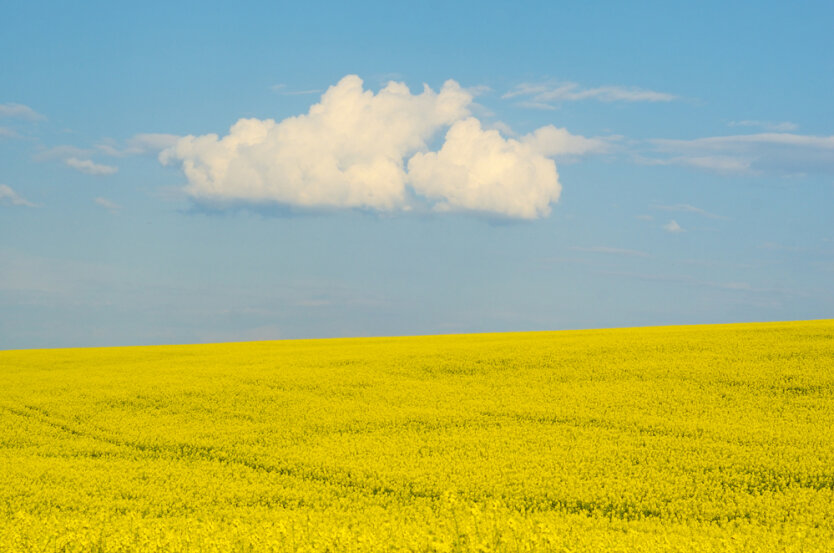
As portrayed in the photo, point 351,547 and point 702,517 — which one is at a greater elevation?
point 351,547

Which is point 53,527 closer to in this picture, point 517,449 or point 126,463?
point 126,463

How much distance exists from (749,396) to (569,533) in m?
13.3

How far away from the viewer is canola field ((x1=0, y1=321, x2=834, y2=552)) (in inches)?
414

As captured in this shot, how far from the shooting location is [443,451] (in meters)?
17.4

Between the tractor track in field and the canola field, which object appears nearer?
the canola field

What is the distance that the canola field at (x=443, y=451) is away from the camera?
34.5 feet

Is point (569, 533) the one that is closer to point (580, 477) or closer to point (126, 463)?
point (580, 477)

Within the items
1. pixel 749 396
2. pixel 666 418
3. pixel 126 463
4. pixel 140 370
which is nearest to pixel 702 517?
pixel 666 418

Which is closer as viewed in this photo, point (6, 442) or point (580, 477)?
point (580, 477)

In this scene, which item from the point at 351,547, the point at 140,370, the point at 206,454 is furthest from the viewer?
the point at 140,370

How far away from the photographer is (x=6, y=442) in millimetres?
20969

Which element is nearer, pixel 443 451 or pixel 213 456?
pixel 443 451

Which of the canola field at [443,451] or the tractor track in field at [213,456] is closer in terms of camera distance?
the canola field at [443,451]

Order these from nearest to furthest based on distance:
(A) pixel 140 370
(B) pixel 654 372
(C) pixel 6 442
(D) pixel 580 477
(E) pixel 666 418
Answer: (D) pixel 580 477 < (E) pixel 666 418 < (C) pixel 6 442 < (B) pixel 654 372 < (A) pixel 140 370
